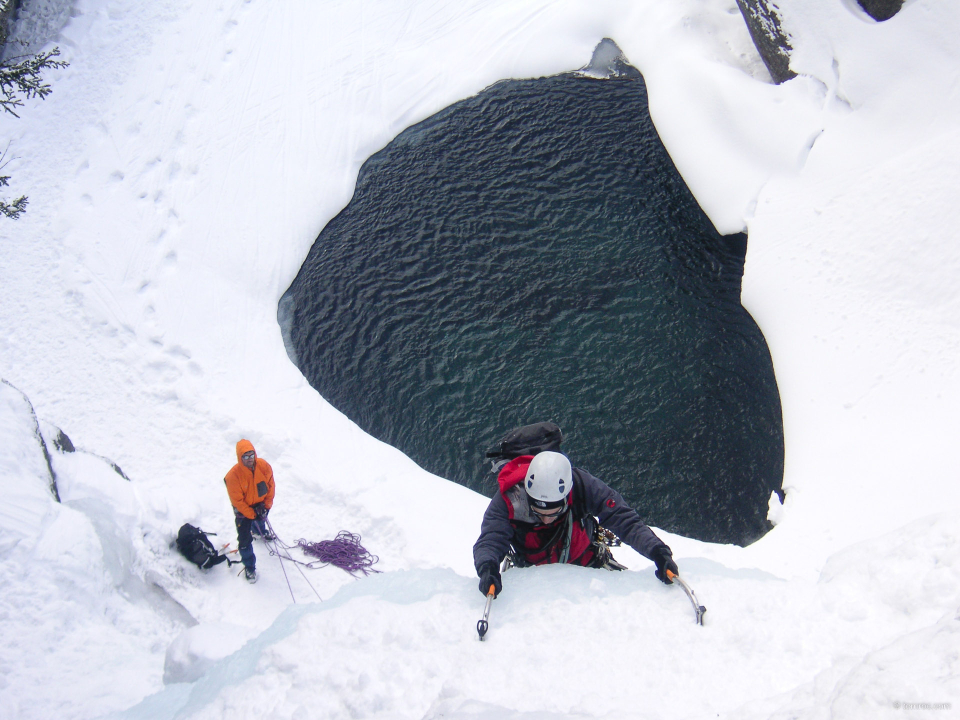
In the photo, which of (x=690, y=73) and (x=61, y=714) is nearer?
(x=61, y=714)

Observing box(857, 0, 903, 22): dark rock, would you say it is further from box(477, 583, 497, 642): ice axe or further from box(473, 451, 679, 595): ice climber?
box(477, 583, 497, 642): ice axe

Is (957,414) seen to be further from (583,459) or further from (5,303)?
(5,303)

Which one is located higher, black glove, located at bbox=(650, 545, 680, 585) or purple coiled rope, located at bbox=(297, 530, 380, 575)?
black glove, located at bbox=(650, 545, 680, 585)

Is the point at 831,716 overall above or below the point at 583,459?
above

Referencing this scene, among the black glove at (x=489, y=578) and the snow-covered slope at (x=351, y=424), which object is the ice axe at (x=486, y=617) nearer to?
the black glove at (x=489, y=578)

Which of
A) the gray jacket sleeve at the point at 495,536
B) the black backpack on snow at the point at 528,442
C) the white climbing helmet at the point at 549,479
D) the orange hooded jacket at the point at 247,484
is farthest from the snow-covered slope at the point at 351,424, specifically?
the orange hooded jacket at the point at 247,484

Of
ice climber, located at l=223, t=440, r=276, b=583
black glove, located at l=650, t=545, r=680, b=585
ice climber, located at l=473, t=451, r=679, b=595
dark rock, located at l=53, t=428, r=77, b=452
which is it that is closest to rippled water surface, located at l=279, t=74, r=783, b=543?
ice climber, located at l=223, t=440, r=276, b=583

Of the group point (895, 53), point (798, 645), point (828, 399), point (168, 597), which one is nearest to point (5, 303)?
point (168, 597)
